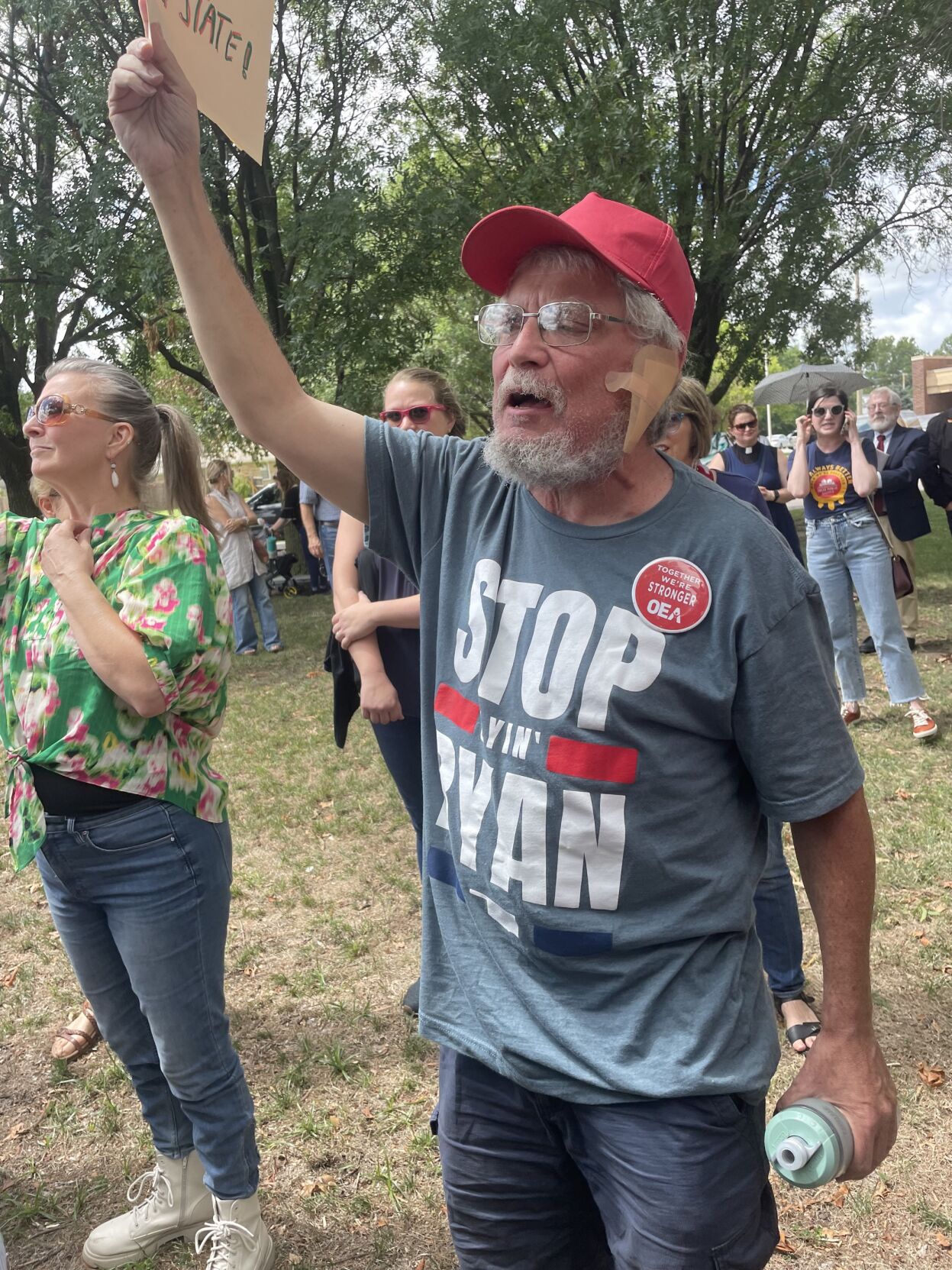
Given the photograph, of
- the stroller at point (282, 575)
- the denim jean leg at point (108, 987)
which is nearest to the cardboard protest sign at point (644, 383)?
the denim jean leg at point (108, 987)

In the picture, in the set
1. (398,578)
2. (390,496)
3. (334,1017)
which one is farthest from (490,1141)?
(334,1017)

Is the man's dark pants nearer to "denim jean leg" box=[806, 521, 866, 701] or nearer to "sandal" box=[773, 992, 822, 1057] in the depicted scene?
"sandal" box=[773, 992, 822, 1057]

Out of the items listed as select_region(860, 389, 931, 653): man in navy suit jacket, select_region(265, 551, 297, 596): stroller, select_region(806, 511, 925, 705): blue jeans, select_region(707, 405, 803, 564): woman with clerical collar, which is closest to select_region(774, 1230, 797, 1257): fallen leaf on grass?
select_region(806, 511, 925, 705): blue jeans

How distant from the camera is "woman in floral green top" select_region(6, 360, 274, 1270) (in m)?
2.37

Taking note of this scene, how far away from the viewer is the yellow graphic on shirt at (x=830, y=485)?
267 inches

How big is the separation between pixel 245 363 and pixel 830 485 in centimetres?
582

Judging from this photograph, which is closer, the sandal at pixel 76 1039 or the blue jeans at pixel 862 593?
the sandal at pixel 76 1039

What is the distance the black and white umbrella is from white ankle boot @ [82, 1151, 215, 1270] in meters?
10.8

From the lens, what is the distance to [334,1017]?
4023 millimetres

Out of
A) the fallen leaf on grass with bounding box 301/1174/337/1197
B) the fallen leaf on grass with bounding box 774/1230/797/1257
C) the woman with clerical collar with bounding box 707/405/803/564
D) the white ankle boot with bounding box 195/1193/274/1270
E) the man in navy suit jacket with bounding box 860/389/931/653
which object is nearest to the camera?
the white ankle boot with bounding box 195/1193/274/1270

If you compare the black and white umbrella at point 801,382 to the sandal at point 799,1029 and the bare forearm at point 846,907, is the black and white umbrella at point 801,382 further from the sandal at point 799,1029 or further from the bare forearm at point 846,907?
the bare forearm at point 846,907

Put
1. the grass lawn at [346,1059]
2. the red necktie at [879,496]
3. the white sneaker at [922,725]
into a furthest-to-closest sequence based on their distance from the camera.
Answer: the red necktie at [879,496], the white sneaker at [922,725], the grass lawn at [346,1059]

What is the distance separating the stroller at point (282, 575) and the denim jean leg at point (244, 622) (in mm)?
5157

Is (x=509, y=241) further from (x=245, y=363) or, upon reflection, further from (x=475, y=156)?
(x=475, y=156)
